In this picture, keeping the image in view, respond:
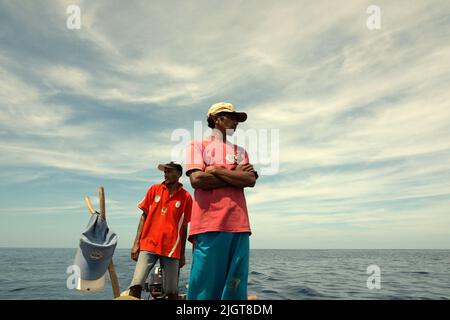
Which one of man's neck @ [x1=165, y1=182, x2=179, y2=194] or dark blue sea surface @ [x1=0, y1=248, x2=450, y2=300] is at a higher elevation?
man's neck @ [x1=165, y1=182, x2=179, y2=194]

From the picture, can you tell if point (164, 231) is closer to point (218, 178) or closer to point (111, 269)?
point (111, 269)

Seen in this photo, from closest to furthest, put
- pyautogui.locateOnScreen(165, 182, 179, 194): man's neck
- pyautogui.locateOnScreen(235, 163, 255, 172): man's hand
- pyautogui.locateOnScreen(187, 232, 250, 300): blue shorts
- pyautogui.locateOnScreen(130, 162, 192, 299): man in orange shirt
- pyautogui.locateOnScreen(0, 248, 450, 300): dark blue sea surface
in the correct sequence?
1. pyautogui.locateOnScreen(187, 232, 250, 300): blue shorts
2. pyautogui.locateOnScreen(235, 163, 255, 172): man's hand
3. pyautogui.locateOnScreen(130, 162, 192, 299): man in orange shirt
4. pyautogui.locateOnScreen(165, 182, 179, 194): man's neck
5. pyautogui.locateOnScreen(0, 248, 450, 300): dark blue sea surface

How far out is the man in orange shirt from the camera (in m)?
5.19

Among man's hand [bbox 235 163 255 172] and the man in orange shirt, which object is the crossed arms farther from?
the man in orange shirt

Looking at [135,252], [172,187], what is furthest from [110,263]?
[172,187]

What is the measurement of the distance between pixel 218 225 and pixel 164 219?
8.59 feet

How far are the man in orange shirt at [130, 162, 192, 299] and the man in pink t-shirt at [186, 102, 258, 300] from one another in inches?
91.2

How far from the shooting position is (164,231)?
525 cm

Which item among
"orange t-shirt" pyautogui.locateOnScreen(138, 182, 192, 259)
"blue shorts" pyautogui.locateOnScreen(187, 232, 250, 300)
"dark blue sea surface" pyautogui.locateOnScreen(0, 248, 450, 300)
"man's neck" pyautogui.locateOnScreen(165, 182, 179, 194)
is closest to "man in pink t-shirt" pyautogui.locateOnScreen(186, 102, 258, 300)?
"blue shorts" pyautogui.locateOnScreen(187, 232, 250, 300)

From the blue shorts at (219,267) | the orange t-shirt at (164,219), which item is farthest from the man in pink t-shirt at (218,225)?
the orange t-shirt at (164,219)

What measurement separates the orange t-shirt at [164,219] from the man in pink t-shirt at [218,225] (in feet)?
7.54
